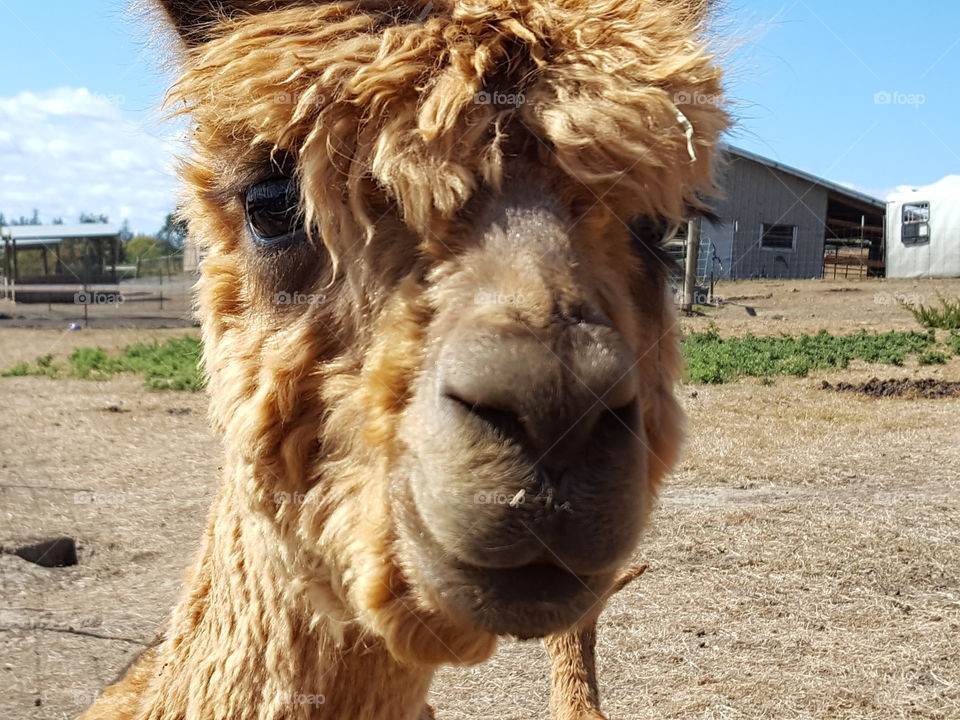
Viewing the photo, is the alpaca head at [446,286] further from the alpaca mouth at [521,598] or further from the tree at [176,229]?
the tree at [176,229]

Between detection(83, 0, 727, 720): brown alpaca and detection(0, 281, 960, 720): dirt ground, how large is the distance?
303 cm

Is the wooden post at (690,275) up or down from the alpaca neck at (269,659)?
up

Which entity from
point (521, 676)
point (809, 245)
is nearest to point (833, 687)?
point (521, 676)

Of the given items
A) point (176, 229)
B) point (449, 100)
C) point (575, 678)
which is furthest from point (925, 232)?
point (449, 100)

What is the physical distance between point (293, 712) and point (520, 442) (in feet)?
3.40

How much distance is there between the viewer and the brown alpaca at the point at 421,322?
1612 millimetres

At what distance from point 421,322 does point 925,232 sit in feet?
111

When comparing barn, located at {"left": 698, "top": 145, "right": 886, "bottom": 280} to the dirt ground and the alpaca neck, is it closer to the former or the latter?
the dirt ground

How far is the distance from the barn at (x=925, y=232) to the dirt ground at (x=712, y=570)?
21295mm

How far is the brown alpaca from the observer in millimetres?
1612

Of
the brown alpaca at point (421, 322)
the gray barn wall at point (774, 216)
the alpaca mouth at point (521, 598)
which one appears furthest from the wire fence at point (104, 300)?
the alpaca mouth at point (521, 598)

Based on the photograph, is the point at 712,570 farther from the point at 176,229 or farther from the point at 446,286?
the point at 446,286

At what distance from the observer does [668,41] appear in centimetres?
220

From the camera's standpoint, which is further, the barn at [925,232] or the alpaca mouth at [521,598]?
the barn at [925,232]
